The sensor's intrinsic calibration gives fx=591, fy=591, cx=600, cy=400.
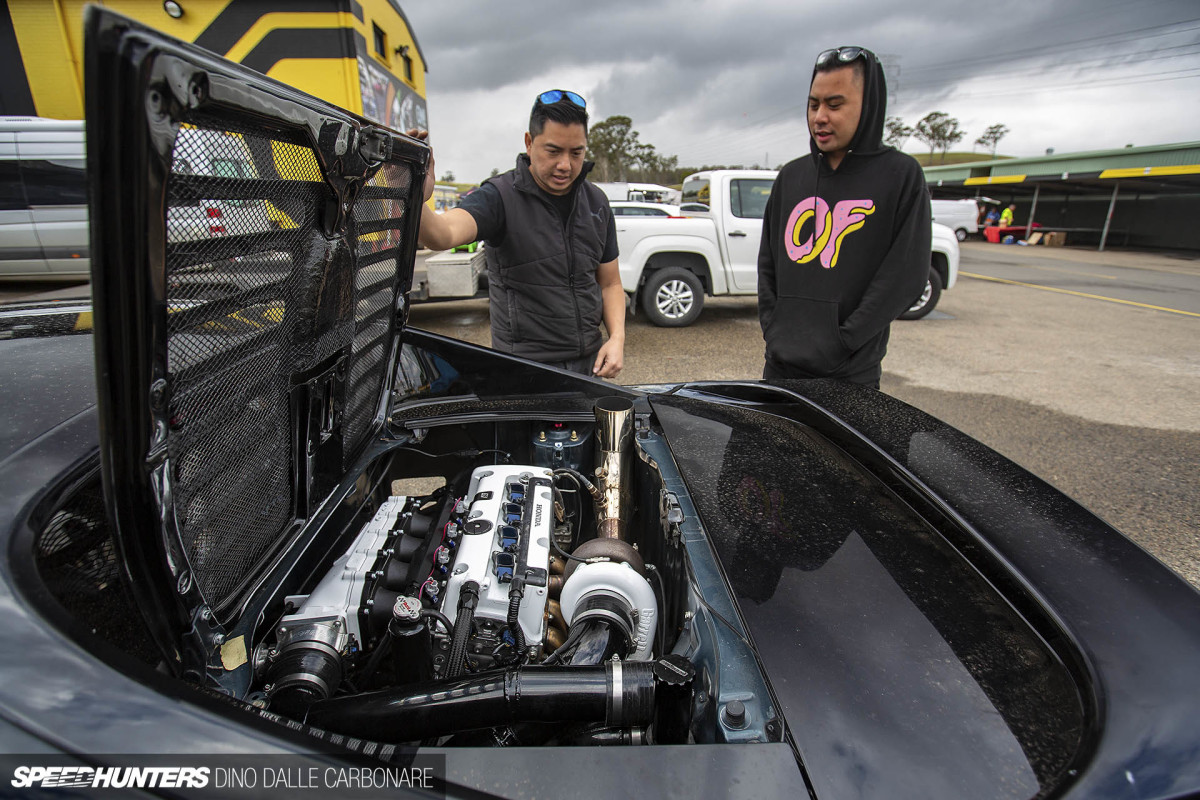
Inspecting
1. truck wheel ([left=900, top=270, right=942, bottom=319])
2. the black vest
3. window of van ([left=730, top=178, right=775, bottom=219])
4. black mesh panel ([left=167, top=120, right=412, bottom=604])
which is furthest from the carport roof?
black mesh panel ([left=167, top=120, right=412, bottom=604])

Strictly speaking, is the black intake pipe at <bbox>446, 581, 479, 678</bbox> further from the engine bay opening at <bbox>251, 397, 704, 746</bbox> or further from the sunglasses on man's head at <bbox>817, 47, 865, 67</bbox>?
the sunglasses on man's head at <bbox>817, 47, 865, 67</bbox>

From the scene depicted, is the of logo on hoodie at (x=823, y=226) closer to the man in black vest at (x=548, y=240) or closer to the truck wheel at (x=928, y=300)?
the man in black vest at (x=548, y=240)

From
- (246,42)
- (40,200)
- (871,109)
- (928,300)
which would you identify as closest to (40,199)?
(40,200)

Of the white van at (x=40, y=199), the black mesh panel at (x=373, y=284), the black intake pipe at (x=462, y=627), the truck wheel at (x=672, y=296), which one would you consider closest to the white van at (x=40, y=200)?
the white van at (x=40, y=199)

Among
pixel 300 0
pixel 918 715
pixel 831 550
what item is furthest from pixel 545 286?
pixel 300 0

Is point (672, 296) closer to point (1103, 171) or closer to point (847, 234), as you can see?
point (847, 234)

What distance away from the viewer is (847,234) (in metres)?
2.25

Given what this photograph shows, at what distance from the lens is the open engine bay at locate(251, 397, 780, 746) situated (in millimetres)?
912

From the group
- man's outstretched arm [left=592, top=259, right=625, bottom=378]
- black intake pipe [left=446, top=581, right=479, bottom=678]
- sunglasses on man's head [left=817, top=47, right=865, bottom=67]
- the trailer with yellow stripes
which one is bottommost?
black intake pipe [left=446, top=581, right=479, bottom=678]

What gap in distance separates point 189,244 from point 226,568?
567 millimetres

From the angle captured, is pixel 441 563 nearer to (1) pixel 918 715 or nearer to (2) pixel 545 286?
(1) pixel 918 715

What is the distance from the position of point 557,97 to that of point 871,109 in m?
1.15

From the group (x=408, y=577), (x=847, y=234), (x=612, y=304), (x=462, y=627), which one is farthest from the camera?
(x=612, y=304)

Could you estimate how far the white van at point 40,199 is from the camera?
6.70 metres
